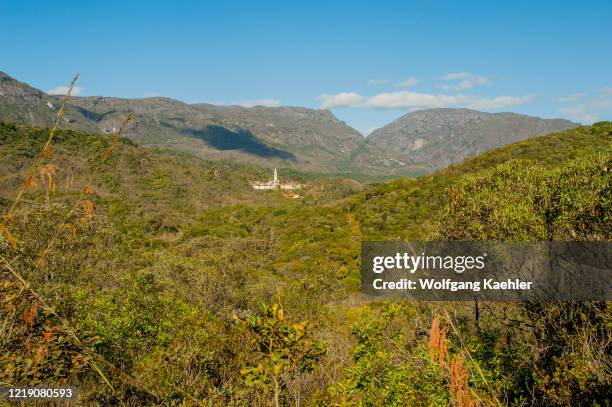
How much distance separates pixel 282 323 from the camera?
2.81m

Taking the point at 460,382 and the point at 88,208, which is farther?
the point at 460,382

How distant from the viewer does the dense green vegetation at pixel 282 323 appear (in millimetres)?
2170

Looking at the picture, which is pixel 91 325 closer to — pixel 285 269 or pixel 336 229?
pixel 285 269

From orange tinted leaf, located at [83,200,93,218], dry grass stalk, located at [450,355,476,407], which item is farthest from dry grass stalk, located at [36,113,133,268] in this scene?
dry grass stalk, located at [450,355,476,407]

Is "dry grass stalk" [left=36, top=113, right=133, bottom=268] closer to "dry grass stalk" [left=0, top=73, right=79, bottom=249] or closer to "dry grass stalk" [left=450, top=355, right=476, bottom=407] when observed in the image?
"dry grass stalk" [left=0, top=73, right=79, bottom=249]

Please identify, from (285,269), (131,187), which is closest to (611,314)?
(285,269)

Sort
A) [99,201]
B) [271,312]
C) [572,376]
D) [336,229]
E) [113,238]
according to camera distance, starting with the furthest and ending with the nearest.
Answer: [99,201]
[336,229]
[113,238]
[572,376]
[271,312]

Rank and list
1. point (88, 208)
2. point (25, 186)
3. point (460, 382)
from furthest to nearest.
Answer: point (460, 382) < point (88, 208) < point (25, 186)

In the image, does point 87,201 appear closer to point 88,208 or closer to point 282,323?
point 88,208

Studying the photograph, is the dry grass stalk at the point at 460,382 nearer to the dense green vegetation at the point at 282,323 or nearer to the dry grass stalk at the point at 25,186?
the dense green vegetation at the point at 282,323

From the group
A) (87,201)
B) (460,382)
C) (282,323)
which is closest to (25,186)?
(87,201)

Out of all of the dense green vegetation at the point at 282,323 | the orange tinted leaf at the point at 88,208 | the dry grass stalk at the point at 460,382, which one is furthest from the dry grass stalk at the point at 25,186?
the dry grass stalk at the point at 460,382

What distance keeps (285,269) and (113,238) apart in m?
17.2

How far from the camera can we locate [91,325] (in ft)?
32.3
